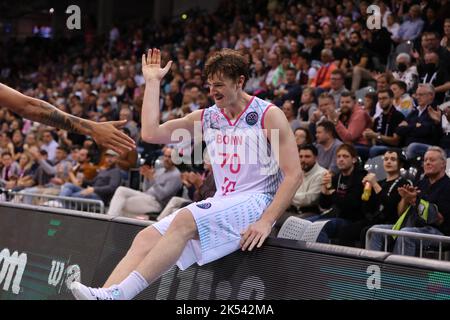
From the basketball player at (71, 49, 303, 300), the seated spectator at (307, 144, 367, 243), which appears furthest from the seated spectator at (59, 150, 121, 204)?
the basketball player at (71, 49, 303, 300)

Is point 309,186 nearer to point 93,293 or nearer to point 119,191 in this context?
point 119,191

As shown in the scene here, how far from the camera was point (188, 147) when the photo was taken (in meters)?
10.0

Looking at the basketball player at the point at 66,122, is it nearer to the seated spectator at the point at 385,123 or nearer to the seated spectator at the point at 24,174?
the seated spectator at the point at 385,123

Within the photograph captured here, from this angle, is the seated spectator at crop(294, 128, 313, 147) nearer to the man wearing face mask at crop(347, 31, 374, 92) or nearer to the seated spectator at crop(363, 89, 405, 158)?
the seated spectator at crop(363, 89, 405, 158)

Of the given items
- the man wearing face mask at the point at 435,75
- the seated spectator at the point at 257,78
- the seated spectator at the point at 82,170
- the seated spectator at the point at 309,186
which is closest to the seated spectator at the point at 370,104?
the man wearing face mask at the point at 435,75

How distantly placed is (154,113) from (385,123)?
4.92m

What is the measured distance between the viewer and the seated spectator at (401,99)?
928 cm

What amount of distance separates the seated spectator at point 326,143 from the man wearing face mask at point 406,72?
2.11 m

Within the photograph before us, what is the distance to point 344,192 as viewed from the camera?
742cm

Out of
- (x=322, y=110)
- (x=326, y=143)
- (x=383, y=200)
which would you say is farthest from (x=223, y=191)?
(x=322, y=110)

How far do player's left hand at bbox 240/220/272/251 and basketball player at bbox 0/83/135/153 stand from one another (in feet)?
3.32

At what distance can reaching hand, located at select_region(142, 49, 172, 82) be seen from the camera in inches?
187

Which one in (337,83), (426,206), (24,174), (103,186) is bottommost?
(24,174)
